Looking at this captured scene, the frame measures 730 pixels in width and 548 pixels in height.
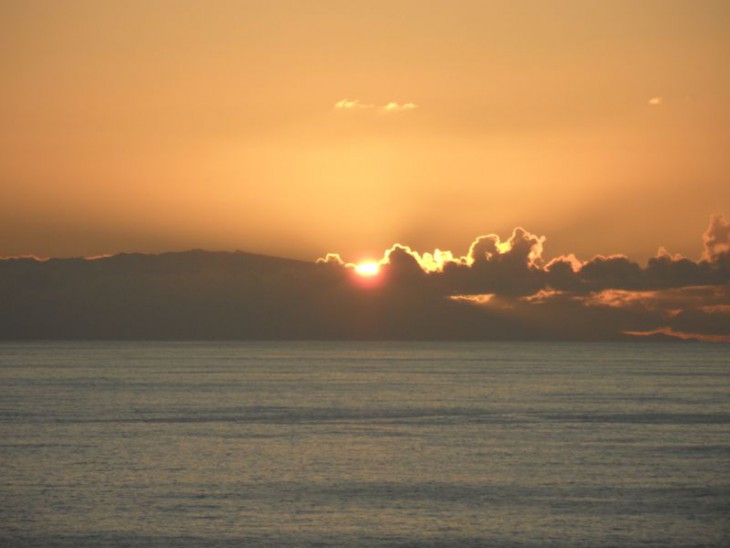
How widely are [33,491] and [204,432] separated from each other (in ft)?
108

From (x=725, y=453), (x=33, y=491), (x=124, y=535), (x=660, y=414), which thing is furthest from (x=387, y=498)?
(x=660, y=414)

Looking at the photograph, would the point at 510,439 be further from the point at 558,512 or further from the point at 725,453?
the point at 558,512

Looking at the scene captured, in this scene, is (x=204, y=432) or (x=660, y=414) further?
(x=660, y=414)

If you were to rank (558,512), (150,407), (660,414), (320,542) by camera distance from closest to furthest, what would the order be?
(320,542), (558,512), (660,414), (150,407)

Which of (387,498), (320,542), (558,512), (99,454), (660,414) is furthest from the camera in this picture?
(660,414)

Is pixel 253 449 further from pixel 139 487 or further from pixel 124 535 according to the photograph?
pixel 124 535

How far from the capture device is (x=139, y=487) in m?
58.9

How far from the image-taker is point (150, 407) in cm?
12094

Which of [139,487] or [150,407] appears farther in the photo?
[150,407]

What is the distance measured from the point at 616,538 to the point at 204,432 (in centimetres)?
4850

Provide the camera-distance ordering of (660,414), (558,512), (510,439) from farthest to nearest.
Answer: (660,414) < (510,439) < (558,512)

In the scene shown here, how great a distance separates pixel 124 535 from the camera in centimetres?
4681

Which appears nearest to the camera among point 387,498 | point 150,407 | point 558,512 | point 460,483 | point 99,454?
point 558,512

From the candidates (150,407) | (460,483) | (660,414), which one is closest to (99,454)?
(460,483)
